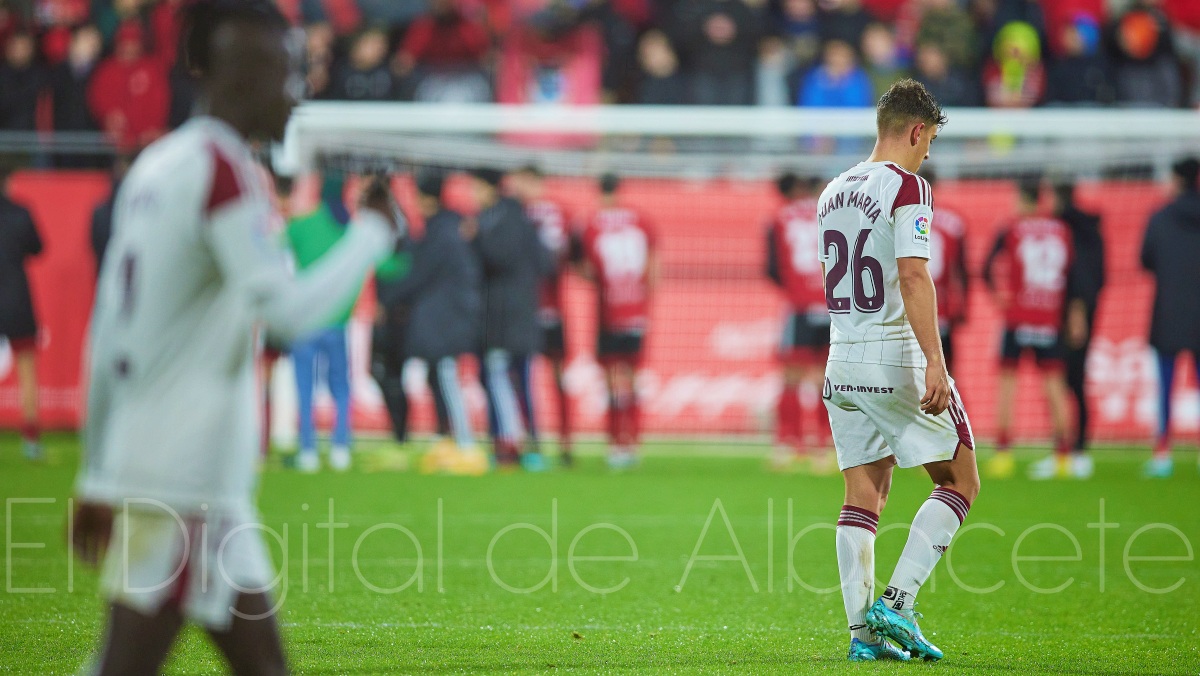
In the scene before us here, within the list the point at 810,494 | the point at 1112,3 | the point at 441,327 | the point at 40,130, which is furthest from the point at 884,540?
the point at 1112,3

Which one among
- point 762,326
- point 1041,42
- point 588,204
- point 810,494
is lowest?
point 810,494

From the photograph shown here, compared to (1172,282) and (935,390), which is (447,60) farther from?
(935,390)

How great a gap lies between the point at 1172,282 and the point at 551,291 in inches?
229

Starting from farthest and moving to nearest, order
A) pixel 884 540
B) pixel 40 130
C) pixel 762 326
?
pixel 40 130, pixel 762 326, pixel 884 540

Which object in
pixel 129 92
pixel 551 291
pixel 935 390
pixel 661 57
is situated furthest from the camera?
pixel 661 57

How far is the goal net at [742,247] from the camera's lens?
50.1 feet

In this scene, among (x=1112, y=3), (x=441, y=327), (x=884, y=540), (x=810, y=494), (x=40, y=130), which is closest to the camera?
(x=884, y=540)

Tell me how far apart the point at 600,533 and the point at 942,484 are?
3784 mm

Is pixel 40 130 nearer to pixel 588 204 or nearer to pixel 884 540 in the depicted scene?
pixel 588 204

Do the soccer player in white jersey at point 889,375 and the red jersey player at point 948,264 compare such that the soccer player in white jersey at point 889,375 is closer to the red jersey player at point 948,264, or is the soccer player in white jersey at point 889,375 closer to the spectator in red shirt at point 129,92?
the red jersey player at point 948,264

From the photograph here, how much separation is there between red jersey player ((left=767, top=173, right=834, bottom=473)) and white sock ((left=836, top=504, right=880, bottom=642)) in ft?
25.0

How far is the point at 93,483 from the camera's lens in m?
3.02

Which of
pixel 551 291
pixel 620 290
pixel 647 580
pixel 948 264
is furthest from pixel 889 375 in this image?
pixel 551 291

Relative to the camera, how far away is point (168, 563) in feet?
9.77
